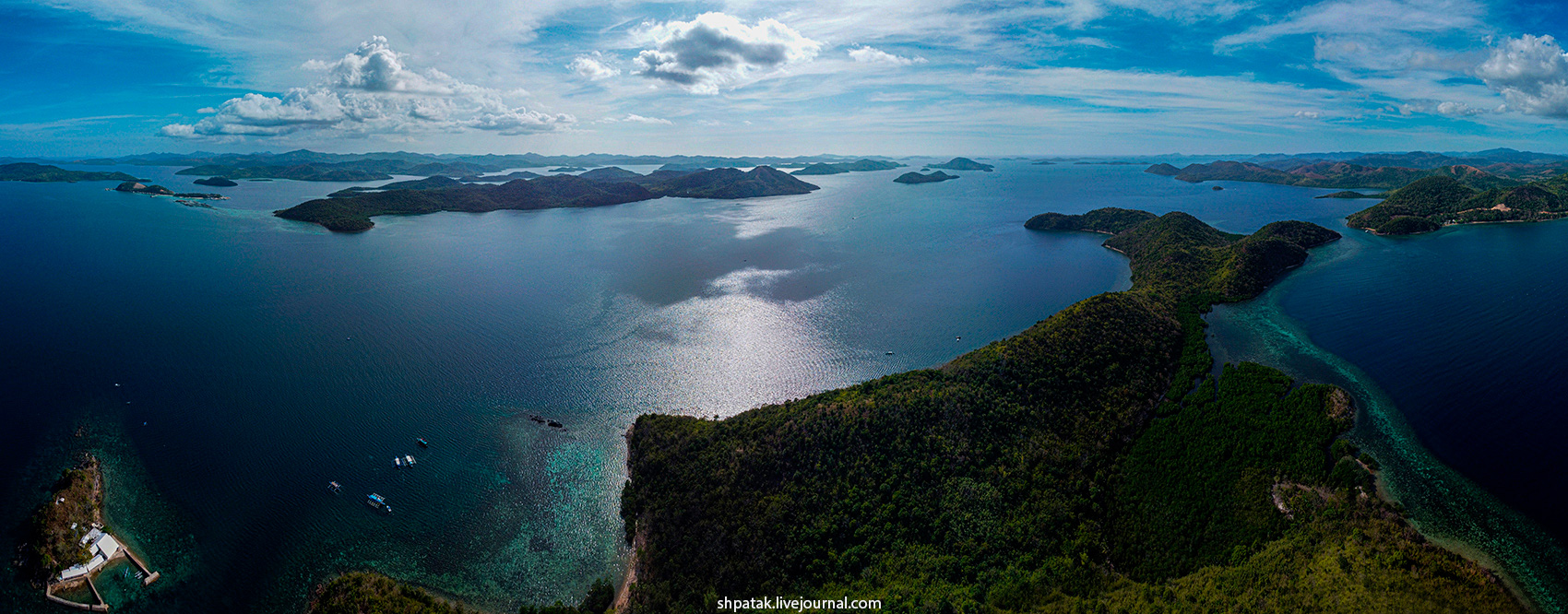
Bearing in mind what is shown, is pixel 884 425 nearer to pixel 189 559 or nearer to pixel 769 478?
pixel 769 478

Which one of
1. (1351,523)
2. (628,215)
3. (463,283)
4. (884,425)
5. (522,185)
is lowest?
(1351,523)

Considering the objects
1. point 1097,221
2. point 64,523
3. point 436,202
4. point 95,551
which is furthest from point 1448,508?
point 436,202

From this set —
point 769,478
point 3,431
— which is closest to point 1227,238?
point 769,478

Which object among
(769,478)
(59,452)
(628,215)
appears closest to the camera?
(769,478)

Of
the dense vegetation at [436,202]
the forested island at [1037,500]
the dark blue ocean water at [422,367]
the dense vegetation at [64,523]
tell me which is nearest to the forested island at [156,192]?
the dense vegetation at [436,202]

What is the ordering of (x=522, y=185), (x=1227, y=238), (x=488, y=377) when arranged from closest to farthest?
(x=488, y=377), (x=1227, y=238), (x=522, y=185)

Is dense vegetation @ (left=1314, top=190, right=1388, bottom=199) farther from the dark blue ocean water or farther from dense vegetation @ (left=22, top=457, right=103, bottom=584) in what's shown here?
dense vegetation @ (left=22, top=457, right=103, bottom=584)
